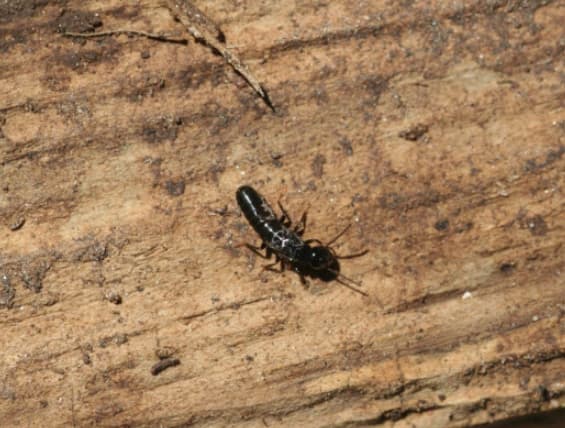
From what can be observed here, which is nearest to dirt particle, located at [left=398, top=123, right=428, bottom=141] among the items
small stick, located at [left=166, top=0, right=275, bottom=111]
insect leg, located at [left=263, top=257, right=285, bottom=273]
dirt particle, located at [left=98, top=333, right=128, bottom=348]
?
small stick, located at [left=166, top=0, right=275, bottom=111]

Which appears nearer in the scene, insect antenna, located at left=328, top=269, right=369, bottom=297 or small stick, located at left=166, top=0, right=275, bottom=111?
insect antenna, located at left=328, top=269, right=369, bottom=297

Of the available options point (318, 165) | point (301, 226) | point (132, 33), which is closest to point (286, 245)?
point (301, 226)

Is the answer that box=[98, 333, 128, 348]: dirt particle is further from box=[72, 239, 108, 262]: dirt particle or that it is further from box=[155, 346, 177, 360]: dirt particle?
box=[72, 239, 108, 262]: dirt particle

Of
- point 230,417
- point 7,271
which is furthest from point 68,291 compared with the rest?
point 230,417

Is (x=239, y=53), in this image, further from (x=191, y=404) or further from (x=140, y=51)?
(x=191, y=404)

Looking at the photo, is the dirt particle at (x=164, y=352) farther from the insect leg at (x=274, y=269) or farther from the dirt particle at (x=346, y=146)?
the dirt particle at (x=346, y=146)

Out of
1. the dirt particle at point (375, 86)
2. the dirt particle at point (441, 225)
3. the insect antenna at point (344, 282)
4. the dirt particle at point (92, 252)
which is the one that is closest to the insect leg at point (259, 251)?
the insect antenna at point (344, 282)
